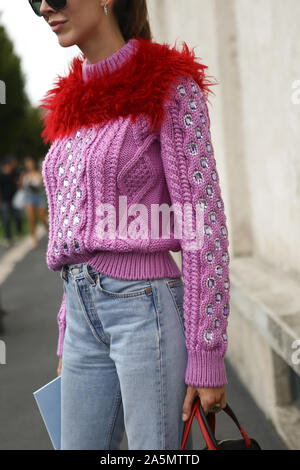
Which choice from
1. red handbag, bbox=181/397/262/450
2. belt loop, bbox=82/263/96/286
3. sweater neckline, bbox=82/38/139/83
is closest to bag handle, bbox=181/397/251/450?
red handbag, bbox=181/397/262/450

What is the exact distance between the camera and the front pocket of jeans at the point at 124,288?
6.00ft

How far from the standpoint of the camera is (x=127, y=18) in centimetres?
206

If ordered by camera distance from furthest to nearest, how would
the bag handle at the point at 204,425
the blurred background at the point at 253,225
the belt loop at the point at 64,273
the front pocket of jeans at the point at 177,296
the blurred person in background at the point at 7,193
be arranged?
the blurred person in background at the point at 7,193, the blurred background at the point at 253,225, the belt loop at the point at 64,273, the front pocket of jeans at the point at 177,296, the bag handle at the point at 204,425

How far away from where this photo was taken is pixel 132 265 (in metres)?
1.86

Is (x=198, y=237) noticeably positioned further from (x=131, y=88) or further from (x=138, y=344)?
(x=131, y=88)

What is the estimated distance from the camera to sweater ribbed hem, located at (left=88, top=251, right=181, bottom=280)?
1.85m

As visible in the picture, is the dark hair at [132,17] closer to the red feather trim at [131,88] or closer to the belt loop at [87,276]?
the red feather trim at [131,88]

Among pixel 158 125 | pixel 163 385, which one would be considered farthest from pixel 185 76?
pixel 163 385

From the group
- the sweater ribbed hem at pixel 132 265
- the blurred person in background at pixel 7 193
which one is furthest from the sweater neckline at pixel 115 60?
the blurred person in background at pixel 7 193

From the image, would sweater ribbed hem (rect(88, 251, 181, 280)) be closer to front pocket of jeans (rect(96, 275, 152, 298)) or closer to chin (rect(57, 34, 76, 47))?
front pocket of jeans (rect(96, 275, 152, 298))

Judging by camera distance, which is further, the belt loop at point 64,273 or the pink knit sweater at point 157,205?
the belt loop at point 64,273

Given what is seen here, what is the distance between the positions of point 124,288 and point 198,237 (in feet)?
0.87

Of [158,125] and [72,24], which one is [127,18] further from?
[158,125]

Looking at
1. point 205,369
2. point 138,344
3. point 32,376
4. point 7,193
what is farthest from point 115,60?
point 7,193
